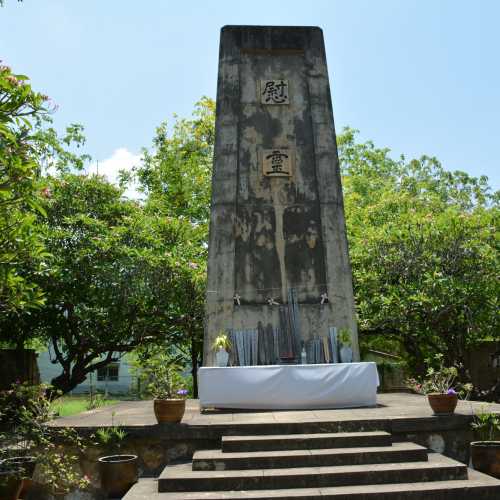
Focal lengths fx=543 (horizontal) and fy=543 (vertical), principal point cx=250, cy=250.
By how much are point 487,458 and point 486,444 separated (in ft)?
0.59

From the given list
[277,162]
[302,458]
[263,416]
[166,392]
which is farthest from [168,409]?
[277,162]

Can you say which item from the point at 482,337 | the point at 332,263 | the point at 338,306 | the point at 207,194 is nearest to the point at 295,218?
the point at 332,263

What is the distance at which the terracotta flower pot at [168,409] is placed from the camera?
589 cm

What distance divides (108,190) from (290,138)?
5.13 m

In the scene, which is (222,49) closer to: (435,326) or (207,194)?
(435,326)

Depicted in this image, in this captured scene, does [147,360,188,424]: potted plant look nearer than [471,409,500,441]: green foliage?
Yes

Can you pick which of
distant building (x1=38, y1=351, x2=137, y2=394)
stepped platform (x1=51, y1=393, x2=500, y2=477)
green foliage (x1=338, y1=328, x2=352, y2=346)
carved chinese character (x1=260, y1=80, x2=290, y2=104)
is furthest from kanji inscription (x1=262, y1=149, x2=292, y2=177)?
distant building (x1=38, y1=351, x2=137, y2=394)

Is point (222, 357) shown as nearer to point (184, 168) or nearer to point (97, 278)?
point (97, 278)

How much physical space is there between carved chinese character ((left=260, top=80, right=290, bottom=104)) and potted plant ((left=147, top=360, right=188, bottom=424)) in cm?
556

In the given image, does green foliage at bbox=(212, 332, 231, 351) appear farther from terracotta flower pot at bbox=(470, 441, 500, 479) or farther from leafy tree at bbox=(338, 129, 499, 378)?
leafy tree at bbox=(338, 129, 499, 378)

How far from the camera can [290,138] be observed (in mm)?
9758

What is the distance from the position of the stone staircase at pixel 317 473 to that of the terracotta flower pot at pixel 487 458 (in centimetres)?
50

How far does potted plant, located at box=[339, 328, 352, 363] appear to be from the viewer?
839 centimetres

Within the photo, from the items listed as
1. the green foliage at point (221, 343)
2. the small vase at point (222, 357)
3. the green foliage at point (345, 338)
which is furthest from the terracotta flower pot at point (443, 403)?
the green foliage at point (221, 343)
